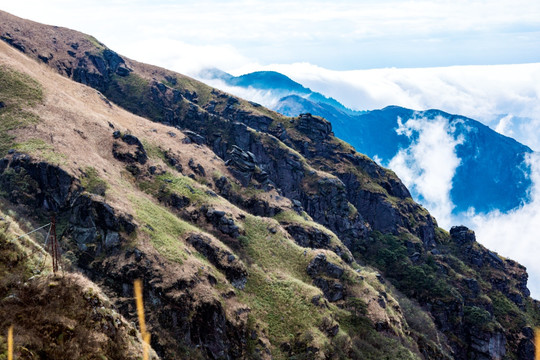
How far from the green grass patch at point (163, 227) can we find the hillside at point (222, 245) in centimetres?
43

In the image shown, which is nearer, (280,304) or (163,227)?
(280,304)

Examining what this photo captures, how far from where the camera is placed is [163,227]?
72.7 m

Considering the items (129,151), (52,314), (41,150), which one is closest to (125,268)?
(52,314)

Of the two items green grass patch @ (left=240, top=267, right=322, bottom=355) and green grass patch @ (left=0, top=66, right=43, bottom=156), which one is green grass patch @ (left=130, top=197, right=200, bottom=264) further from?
green grass patch @ (left=0, top=66, right=43, bottom=156)

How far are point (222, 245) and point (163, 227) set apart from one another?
14.6m

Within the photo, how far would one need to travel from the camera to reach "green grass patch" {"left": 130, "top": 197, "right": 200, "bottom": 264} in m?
64.8

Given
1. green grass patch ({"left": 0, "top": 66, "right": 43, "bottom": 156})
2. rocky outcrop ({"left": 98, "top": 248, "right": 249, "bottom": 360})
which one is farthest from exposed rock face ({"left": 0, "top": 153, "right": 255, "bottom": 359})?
green grass patch ({"left": 0, "top": 66, "right": 43, "bottom": 156})

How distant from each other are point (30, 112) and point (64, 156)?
21.6 metres

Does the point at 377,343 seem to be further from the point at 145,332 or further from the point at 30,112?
the point at 30,112

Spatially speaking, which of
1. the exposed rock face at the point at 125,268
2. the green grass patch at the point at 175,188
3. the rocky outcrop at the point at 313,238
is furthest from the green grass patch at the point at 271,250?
the exposed rock face at the point at 125,268

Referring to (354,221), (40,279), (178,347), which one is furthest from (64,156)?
(354,221)

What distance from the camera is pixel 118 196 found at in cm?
7169

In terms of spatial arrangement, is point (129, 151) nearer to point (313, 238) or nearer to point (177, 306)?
point (177, 306)

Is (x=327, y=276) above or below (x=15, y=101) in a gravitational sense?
below
